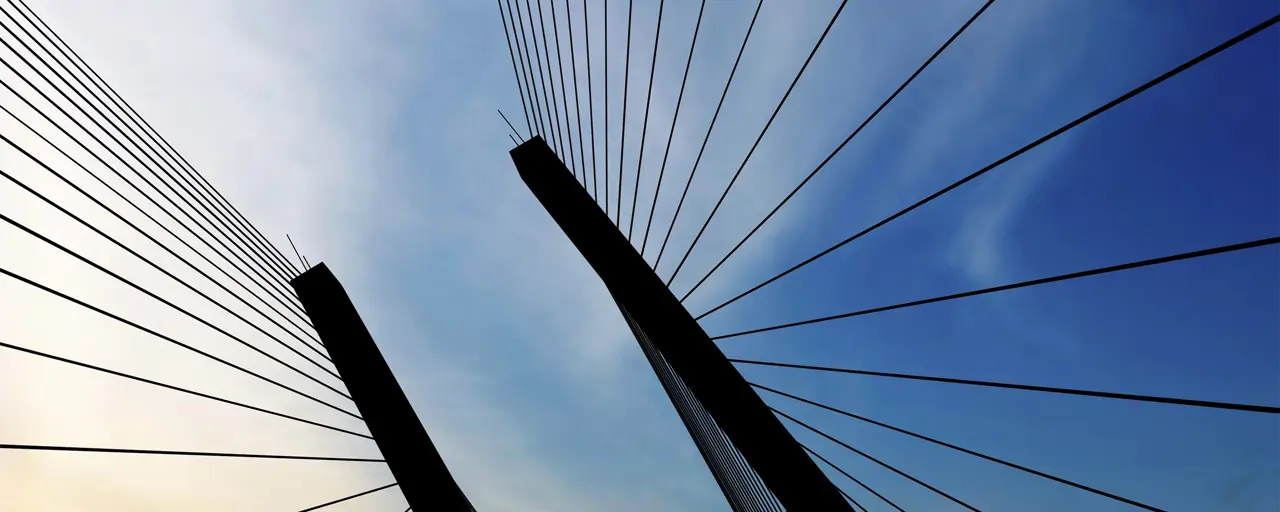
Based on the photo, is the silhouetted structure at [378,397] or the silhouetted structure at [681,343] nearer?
the silhouetted structure at [681,343]

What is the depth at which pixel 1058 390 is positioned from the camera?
10.5 feet

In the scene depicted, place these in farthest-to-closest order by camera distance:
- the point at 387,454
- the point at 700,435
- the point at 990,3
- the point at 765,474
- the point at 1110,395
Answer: the point at 700,435 < the point at 387,454 < the point at 765,474 < the point at 990,3 < the point at 1110,395

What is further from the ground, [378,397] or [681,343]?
[378,397]

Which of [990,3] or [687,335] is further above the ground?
[990,3]

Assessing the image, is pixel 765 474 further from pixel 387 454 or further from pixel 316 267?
pixel 316 267

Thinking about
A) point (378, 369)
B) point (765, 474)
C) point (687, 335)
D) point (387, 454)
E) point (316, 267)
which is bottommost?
point (765, 474)

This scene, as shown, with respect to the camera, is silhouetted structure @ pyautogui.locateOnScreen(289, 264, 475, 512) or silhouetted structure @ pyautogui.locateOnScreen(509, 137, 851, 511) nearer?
silhouetted structure @ pyautogui.locateOnScreen(509, 137, 851, 511)

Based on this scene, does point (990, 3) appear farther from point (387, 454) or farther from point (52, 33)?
point (52, 33)

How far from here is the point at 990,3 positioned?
3.29m

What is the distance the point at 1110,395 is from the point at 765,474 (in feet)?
5.75

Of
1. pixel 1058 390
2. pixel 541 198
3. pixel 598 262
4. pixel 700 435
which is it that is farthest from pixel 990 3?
pixel 700 435

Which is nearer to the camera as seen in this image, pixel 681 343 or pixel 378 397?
pixel 681 343

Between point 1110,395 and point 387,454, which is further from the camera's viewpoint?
point 387,454

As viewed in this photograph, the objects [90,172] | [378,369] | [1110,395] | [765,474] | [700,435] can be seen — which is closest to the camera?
[1110,395]
